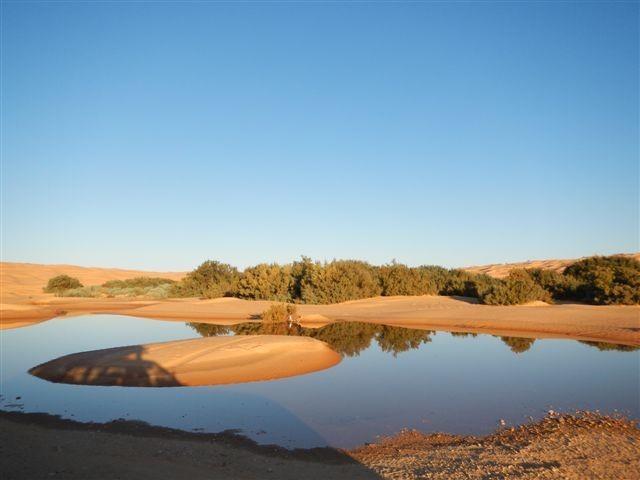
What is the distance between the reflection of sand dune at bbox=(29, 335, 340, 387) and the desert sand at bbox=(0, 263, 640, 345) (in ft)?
29.3

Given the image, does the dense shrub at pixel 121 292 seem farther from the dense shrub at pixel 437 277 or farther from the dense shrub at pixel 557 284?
the dense shrub at pixel 557 284

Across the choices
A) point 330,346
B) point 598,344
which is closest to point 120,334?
point 330,346

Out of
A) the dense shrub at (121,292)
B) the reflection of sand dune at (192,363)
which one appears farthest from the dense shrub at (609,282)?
the dense shrub at (121,292)

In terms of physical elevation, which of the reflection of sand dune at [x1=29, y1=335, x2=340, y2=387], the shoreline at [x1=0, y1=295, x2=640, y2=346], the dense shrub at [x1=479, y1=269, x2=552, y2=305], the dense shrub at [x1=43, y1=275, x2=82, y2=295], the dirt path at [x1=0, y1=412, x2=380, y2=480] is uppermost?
the dense shrub at [x1=43, y1=275, x2=82, y2=295]

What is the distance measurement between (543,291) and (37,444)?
92.1 feet

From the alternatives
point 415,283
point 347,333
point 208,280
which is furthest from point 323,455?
point 208,280

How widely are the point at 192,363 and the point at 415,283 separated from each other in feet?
81.3

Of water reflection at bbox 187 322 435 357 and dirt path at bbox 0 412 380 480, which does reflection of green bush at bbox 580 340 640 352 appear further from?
dirt path at bbox 0 412 380 480

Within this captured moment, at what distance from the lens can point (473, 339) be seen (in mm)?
19047

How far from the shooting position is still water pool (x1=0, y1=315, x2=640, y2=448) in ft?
28.5

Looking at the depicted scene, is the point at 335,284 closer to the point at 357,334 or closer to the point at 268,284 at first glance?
the point at 268,284

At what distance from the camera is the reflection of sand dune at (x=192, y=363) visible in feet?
39.5

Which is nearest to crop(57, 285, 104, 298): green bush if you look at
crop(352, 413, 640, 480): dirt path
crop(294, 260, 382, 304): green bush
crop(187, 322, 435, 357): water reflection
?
crop(294, 260, 382, 304): green bush

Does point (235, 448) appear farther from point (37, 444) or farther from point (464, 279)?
point (464, 279)
